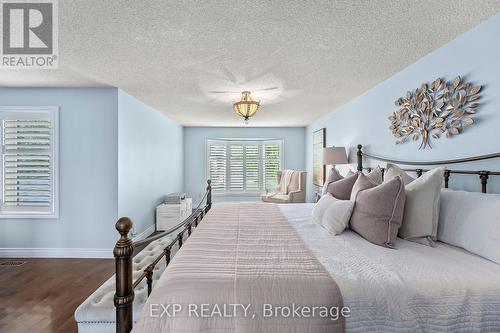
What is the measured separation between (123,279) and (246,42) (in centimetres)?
188

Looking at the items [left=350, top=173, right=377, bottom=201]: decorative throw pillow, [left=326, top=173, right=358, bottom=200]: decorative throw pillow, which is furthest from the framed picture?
[left=350, top=173, right=377, bottom=201]: decorative throw pillow

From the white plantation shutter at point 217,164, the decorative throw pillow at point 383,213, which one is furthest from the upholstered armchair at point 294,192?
the decorative throw pillow at point 383,213

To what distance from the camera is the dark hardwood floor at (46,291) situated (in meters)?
1.94

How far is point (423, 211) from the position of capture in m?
1.54

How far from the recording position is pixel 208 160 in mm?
6395

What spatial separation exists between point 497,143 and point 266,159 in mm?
5041

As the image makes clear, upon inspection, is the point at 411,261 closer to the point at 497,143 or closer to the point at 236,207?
the point at 497,143

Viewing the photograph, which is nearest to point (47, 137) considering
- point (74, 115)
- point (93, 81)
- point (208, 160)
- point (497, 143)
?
point (74, 115)

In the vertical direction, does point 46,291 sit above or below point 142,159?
below

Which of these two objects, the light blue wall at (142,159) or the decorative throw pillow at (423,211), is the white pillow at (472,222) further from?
the light blue wall at (142,159)

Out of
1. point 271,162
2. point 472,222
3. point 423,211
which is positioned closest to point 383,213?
Answer: point 423,211

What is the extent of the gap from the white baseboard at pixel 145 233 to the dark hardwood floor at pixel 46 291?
628 mm

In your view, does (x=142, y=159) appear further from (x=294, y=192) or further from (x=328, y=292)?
(x=328, y=292)

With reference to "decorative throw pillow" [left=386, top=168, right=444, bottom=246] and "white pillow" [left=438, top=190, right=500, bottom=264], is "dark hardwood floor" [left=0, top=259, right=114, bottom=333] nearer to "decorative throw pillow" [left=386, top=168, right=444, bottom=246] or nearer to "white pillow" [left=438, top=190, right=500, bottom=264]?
"decorative throw pillow" [left=386, top=168, right=444, bottom=246]
